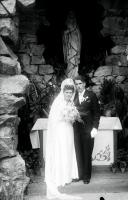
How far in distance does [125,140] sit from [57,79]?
6.71 ft

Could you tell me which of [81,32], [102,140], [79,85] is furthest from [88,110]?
[81,32]

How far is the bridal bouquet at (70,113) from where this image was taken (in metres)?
6.80

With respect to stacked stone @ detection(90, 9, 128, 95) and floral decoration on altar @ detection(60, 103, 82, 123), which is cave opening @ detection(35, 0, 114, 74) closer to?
stacked stone @ detection(90, 9, 128, 95)

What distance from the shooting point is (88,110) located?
720 centimetres

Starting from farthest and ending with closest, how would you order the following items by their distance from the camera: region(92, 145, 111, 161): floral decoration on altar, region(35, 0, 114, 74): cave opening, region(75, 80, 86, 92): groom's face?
region(35, 0, 114, 74): cave opening, region(92, 145, 111, 161): floral decoration on altar, region(75, 80, 86, 92): groom's face

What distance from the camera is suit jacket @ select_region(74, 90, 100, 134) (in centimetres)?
714

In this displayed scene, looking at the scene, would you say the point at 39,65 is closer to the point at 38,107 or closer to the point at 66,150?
the point at 38,107

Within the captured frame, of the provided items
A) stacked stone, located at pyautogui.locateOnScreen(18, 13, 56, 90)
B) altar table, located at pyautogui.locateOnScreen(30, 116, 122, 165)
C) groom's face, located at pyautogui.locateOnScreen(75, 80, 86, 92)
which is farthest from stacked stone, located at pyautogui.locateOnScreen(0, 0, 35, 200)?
stacked stone, located at pyautogui.locateOnScreen(18, 13, 56, 90)

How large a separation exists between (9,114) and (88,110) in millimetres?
1344

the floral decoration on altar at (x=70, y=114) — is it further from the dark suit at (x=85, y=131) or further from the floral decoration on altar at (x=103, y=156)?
the floral decoration on altar at (x=103, y=156)

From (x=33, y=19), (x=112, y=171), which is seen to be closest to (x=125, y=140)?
(x=112, y=171)

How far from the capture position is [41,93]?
906 cm

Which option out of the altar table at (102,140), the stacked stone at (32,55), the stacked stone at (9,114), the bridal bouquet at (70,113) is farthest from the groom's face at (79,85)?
the stacked stone at (32,55)

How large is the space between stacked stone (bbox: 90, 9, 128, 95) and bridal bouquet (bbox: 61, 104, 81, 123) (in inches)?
112
